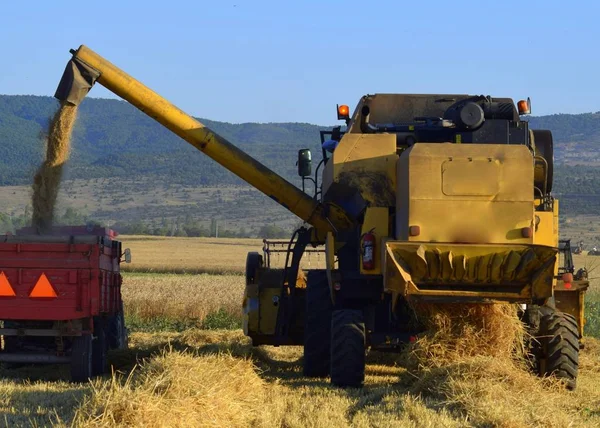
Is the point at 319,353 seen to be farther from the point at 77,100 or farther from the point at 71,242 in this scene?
the point at 77,100

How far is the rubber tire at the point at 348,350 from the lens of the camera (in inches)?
464

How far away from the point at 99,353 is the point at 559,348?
5.80 meters

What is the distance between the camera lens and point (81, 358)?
13383 millimetres

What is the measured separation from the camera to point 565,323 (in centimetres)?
1193

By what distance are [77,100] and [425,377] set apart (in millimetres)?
6009

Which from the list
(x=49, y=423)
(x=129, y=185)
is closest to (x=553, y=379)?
(x=49, y=423)

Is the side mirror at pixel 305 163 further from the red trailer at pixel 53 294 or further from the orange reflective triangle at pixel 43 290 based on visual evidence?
the orange reflective triangle at pixel 43 290

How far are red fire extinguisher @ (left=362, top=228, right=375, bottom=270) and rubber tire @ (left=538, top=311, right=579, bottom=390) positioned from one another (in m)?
2.02

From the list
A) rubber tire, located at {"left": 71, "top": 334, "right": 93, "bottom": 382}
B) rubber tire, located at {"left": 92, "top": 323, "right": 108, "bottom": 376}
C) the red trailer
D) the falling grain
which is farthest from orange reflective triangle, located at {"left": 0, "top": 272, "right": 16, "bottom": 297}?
the falling grain

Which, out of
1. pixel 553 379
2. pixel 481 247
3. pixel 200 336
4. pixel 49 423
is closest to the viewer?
pixel 49 423

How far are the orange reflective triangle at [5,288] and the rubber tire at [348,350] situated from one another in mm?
4026

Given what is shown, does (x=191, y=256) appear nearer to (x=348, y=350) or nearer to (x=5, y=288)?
(x=5, y=288)

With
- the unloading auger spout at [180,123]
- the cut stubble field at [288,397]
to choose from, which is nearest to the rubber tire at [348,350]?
the cut stubble field at [288,397]

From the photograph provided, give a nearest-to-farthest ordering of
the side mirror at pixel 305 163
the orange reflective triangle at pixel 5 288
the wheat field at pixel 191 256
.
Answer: the orange reflective triangle at pixel 5 288 → the side mirror at pixel 305 163 → the wheat field at pixel 191 256
